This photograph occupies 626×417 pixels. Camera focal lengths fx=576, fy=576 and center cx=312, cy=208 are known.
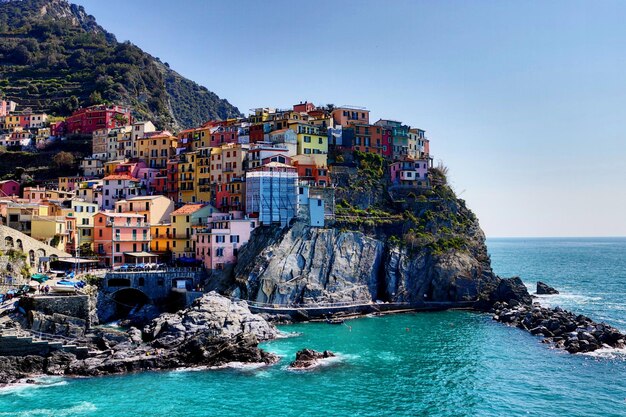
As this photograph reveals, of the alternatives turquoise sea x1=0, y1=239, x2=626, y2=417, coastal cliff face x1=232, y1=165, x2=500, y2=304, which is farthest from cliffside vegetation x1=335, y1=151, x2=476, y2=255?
turquoise sea x1=0, y1=239, x2=626, y2=417

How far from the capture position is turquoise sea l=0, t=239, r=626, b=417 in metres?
39.6

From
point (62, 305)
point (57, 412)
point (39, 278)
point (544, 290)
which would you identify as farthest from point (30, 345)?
point (544, 290)

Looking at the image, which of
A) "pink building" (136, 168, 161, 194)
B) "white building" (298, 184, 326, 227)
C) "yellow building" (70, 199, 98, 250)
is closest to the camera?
"white building" (298, 184, 326, 227)

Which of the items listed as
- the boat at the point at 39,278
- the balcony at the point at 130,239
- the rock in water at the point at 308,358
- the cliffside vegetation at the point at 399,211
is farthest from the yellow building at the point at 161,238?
the rock in water at the point at 308,358

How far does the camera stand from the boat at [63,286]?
58.2 m

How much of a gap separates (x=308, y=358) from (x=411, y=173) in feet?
159

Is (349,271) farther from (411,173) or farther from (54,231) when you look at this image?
(54,231)

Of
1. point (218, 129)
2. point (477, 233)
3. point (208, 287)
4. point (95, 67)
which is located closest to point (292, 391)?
point (208, 287)

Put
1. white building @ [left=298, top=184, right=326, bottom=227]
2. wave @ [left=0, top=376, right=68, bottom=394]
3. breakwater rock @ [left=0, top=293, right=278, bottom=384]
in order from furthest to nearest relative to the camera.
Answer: white building @ [left=298, top=184, right=326, bottom=227] → breakwater rock @ [left=0, top=293, right=278, bottom=384] → wave @ [left=0, top=376, right=68, bottom=394]

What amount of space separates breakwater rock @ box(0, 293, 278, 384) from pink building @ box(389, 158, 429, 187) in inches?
1605

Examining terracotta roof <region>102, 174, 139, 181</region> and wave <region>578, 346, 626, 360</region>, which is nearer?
wave <region>578, 346, 626, 360</region>

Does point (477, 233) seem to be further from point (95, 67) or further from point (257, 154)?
point (95, 67)

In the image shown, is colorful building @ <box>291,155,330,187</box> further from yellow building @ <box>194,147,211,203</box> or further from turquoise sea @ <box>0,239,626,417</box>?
turquoise sea @ <box>0,239,626,417</box>

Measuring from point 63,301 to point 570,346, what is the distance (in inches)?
1934
